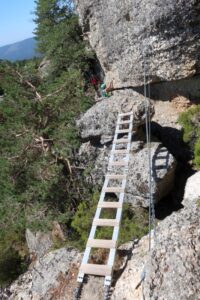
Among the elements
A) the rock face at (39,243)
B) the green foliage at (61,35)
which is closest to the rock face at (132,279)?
the rock face at (39,243)

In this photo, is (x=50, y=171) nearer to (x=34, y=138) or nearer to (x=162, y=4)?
(x=34, y=138)

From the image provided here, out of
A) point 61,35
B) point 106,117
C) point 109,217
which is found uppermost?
point 61,35

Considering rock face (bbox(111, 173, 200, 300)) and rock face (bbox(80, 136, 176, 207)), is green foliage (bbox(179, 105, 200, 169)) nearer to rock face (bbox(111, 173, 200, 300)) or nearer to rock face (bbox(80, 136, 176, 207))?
rock face (bbox(80, 136, 176, 207))

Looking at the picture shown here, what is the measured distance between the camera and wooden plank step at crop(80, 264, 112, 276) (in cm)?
898

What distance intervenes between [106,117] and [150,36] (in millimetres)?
3655

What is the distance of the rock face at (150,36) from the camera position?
14.2 metres

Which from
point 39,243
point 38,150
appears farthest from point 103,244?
point 39,243

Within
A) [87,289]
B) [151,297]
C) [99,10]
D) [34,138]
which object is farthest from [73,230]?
[99,10]

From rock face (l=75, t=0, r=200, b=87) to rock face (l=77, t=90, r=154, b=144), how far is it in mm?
1864

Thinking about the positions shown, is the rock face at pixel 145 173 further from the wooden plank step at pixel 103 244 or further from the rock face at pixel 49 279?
the wooden plank step at pixel 103 244

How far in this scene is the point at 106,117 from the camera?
49.0ft

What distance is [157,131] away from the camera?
1580 cm

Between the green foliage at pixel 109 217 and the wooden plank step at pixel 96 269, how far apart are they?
2.13 m

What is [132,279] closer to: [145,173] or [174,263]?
[174,263]
